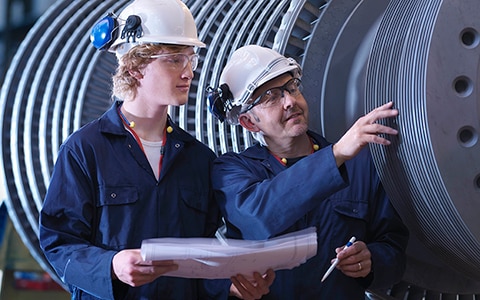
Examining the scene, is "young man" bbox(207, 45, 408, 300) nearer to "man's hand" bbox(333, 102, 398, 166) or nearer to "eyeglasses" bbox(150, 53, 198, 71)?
"man's hand" bbox(333, 102, 398, 166)

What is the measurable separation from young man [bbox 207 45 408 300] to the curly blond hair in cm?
25

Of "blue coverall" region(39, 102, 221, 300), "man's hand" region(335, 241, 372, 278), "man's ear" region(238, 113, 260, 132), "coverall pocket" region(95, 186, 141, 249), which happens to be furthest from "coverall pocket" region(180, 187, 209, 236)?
"man's hand" region(335, 241, 372, 278)

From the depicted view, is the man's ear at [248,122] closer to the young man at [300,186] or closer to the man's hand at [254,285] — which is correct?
the young man at [300,186]

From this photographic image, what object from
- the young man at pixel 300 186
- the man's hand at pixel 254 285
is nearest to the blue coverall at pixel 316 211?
the young man at pixel 300 186

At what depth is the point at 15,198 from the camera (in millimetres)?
3611

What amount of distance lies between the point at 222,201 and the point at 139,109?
33cm

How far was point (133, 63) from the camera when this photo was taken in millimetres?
2064

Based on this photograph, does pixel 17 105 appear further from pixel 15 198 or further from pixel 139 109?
pixel 139 109

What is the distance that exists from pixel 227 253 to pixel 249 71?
28.4 inches

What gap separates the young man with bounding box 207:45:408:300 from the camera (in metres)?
1.88

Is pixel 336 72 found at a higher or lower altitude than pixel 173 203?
higher

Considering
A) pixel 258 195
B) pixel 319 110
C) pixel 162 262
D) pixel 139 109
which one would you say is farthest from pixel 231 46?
pixel 162 262

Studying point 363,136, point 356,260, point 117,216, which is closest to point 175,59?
point 117,216

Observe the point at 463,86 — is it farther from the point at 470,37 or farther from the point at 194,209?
the point at 194,209
